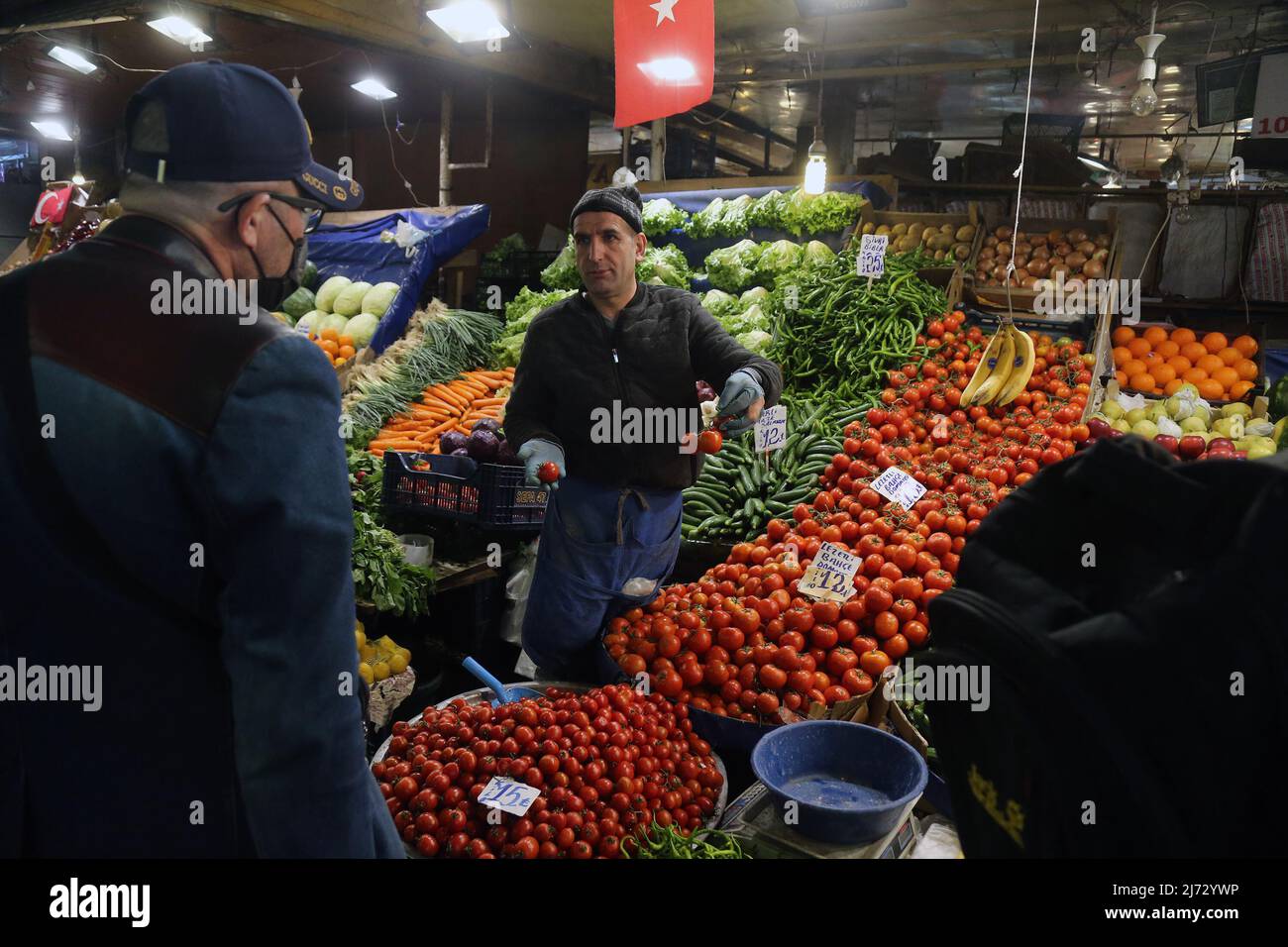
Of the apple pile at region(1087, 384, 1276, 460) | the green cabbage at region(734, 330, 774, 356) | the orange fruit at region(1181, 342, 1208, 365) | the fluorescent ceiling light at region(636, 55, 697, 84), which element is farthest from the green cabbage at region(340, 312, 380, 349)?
the orange fruit at region(1181, 342, 1208, 365)

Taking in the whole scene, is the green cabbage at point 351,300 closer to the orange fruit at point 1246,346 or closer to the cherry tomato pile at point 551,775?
the cherry tomato pile at point 551,775

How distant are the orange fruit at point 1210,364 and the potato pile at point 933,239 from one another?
1.74 meters

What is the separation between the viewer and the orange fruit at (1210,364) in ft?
18.0

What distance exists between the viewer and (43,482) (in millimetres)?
1233

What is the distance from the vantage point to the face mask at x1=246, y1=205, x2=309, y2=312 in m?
1.48

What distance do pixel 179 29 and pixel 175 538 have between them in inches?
321

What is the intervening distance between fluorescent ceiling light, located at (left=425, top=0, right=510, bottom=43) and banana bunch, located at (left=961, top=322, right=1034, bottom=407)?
511 cm

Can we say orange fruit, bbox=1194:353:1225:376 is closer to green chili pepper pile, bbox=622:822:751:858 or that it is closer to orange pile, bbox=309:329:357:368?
green chili pepper pile, bbox=622:822:751:858

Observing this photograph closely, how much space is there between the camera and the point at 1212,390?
17.7 feet

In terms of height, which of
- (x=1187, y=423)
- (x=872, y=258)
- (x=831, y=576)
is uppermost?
(x=872, y=258)

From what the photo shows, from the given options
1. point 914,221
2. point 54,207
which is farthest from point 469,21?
point 54,207

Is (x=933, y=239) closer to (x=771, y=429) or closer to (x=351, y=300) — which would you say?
(x=771, y=429)

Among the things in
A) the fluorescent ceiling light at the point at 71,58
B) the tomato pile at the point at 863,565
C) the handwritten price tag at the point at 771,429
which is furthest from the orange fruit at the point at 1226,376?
the fluorescent ceiling light at the point at 71,58

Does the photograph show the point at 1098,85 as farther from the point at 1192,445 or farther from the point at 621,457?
the point at 621,457
